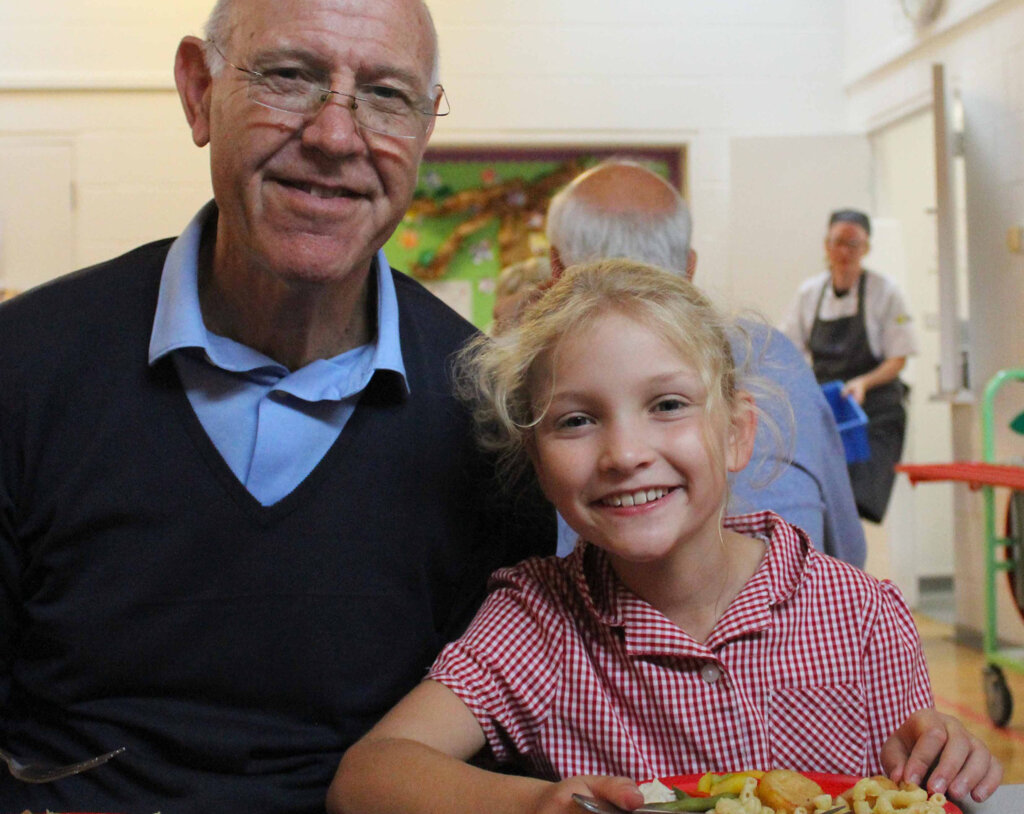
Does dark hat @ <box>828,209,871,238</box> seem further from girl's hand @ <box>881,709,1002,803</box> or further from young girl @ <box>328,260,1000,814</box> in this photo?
girl's hand @ <box>881,709,1002,803</box>

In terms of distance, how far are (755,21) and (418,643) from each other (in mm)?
5357

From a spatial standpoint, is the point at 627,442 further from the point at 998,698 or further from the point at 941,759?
the point at 998,698

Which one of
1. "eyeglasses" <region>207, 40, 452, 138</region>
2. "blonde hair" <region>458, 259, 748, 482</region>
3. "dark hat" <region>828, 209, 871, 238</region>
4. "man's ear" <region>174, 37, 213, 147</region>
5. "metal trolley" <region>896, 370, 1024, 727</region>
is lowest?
"metal trolley" <region>896, 370, 1024, 727</region>

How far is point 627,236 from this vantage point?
81.9 inches

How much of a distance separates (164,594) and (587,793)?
1.91 ft

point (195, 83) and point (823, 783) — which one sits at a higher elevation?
point (195, 83)

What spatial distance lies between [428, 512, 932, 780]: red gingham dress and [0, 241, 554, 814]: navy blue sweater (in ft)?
0.52

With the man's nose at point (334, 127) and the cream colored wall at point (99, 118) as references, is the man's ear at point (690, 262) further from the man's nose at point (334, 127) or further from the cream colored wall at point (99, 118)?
the cream colored wall at point (99, 118)

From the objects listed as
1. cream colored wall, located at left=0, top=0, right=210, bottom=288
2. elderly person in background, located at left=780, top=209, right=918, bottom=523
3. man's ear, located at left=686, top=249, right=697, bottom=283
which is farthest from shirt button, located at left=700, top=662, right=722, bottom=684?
cream colored wall, located at left=0, top=0, right=210, bottom=288

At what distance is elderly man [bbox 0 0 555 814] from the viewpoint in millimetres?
1283

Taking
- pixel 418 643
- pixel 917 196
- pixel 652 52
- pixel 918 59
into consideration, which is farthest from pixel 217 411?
pixel 917 196

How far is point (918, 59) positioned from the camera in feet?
17.4

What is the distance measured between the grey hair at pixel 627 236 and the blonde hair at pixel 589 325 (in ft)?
2.22

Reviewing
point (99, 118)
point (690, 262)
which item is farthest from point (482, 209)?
point (690, 262)
